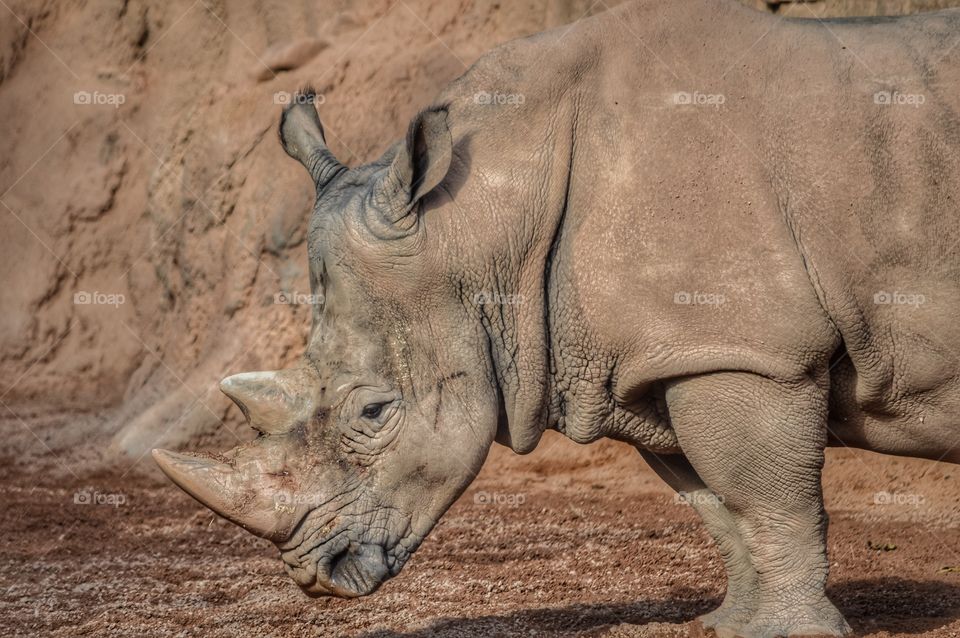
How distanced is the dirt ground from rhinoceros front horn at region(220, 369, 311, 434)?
1.38 m

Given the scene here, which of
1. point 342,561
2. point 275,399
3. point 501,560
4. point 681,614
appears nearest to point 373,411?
point 275,399

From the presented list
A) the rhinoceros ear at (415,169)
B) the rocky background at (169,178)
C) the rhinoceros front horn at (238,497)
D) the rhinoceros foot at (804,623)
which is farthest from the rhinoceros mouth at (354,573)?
the rocky background at (169,178)

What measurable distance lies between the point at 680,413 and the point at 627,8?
1519mm

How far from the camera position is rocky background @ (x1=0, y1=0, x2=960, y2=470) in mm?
Answer: 9539

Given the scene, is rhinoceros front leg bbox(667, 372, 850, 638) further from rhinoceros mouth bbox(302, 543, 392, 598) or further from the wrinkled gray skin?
rhinoceros mouth bbox(302, 543, 392, 598)

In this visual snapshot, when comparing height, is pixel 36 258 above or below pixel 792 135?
below

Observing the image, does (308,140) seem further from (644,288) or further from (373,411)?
(644,288)

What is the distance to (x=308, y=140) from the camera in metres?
5.30

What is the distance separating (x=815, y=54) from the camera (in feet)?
15.2

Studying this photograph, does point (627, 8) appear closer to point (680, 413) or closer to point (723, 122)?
point (723, 122)

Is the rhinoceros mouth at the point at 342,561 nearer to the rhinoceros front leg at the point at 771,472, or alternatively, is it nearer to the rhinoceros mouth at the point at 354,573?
the rhinoceros mouth at the point at 354,573

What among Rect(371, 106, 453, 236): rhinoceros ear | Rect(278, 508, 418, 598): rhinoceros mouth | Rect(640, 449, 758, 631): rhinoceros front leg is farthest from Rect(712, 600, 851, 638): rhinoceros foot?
Rect(371, 106, 453, 236): rhinoceros ear

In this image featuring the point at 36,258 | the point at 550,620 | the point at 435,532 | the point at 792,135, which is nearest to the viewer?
the point at 792,135

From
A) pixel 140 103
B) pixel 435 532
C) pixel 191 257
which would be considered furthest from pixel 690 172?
pixel 140 103
